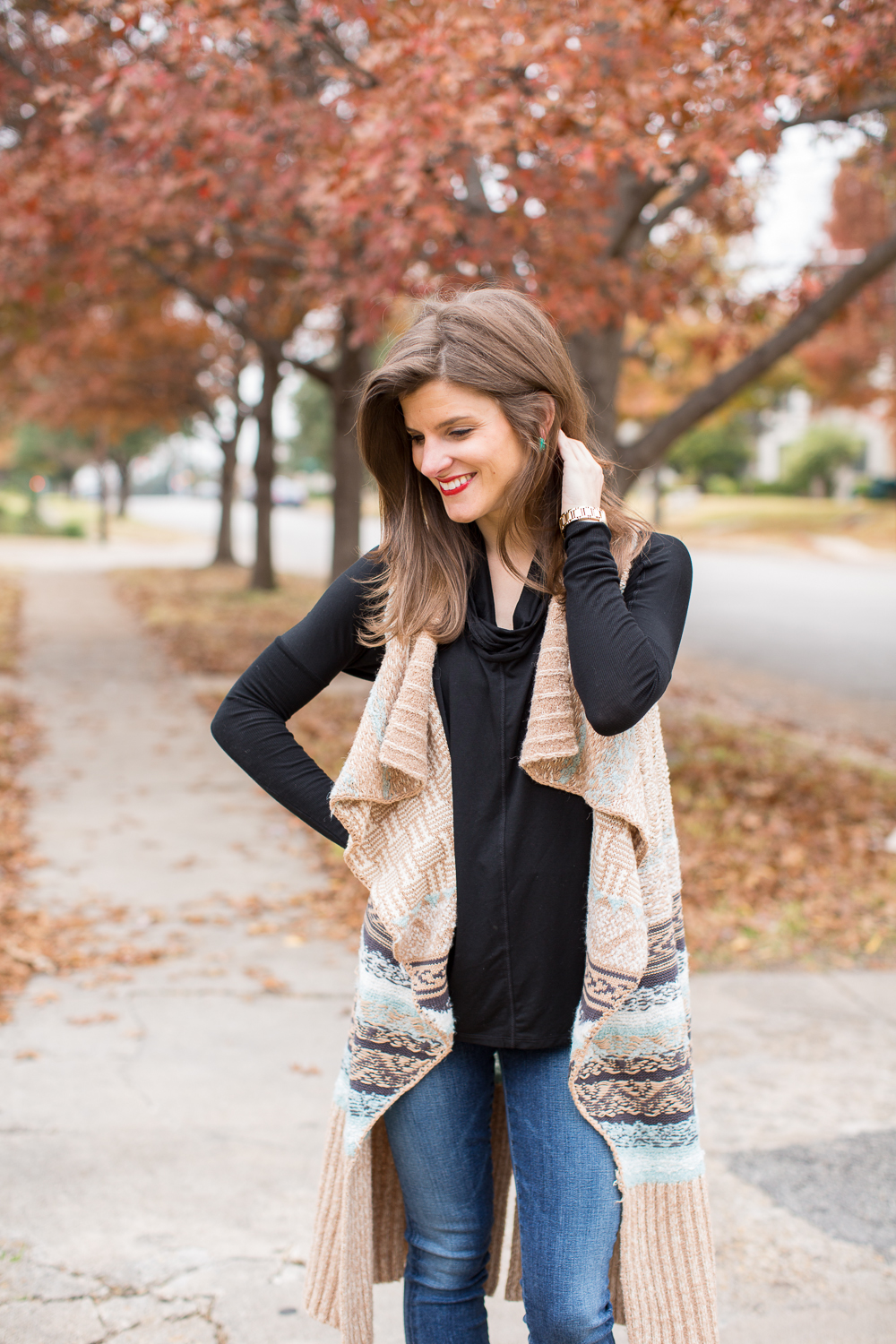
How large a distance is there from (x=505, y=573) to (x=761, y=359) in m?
5.75

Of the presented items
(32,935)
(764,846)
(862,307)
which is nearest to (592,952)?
(32,935)

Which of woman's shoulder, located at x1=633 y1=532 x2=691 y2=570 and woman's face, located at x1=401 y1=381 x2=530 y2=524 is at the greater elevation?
woman's face, located at x1=401 y1=381 x2=530 y2=524

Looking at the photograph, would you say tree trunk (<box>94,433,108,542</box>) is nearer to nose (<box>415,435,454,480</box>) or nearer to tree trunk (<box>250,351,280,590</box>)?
tree trunk (<box>250,351,280,590</box>)

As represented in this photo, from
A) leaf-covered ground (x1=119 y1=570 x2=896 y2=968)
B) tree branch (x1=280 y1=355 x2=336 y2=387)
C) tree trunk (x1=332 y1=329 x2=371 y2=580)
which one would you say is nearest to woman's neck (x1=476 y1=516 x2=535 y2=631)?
leaf-covered ground (x1=119 y1=570 x2=896 y2=968)

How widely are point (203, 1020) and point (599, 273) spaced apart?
3.96 metres

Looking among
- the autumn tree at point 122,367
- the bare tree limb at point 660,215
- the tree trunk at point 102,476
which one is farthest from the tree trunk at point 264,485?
the tree trunk at point 102,476

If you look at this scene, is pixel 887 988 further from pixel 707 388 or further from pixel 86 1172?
pixel 707 388

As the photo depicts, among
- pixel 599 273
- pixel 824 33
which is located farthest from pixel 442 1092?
pixel 599 273

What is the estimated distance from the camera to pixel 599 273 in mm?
5895

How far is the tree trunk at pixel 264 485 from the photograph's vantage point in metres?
18.9

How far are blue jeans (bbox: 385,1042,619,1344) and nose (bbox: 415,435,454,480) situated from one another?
2.91 ft

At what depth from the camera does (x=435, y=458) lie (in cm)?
183

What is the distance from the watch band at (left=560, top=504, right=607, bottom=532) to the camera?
178 cm

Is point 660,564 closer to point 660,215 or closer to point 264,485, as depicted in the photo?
point 660,215
